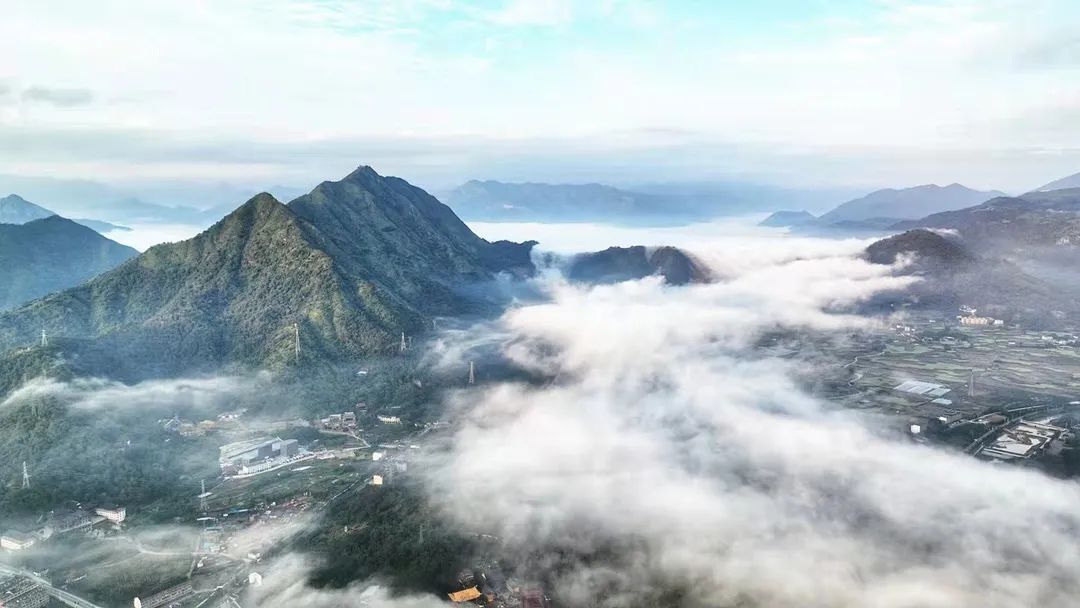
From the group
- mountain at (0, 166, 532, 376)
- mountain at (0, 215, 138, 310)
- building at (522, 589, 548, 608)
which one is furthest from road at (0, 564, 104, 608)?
mountain at (0, 215, 138, 310)

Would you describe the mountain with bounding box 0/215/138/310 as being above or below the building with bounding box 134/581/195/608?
above

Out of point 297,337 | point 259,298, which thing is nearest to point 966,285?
point 297,337

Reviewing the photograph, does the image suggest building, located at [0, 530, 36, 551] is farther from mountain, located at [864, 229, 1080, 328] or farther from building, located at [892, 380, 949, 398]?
mountain, located at [864, 229, 1080, 328]

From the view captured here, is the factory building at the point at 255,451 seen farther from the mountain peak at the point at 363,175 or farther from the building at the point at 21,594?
the mountain peak at the point at 363,175

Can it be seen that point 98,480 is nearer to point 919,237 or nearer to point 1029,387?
point 1029,387

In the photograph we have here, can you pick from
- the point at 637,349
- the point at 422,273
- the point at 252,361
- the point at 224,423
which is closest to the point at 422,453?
the point at 224,423
